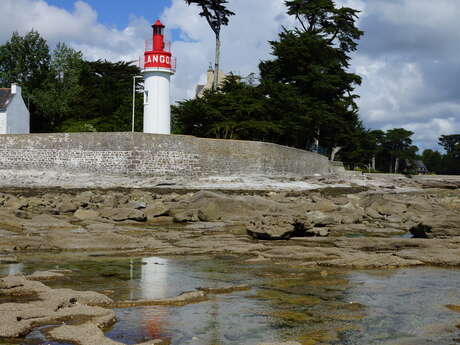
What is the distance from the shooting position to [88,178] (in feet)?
76.1

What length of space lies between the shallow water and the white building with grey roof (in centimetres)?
2577

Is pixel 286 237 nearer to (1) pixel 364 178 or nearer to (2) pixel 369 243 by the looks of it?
(2) pixel 369 243

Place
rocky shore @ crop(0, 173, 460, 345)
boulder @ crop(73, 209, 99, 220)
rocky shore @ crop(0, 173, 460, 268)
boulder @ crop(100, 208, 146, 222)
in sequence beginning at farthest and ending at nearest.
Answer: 1. boulder @ crop(100, 208, 146, 222)
2. boulder @ crop(73, 209, 99, 220)
3. rocky shore @ crop(0, 173, 460, 268)
4. rocky shore @ crop(0, 173, 460, 345)

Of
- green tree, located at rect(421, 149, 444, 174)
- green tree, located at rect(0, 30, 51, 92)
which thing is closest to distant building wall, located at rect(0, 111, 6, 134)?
green tree, located at rect(0, 30, 51, 92)

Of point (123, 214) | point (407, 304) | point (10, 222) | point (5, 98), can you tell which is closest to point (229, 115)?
point (5, 98)

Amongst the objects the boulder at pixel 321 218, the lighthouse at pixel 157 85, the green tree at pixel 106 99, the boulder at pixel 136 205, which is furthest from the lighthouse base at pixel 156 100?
the boulder at pixel 321 218

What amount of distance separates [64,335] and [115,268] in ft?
10.8

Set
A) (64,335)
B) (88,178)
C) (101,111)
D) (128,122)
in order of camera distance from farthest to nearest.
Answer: (101,111)
(128,122)
(88,178)
(64,335)

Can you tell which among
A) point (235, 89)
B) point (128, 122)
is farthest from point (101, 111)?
point (235, 89)

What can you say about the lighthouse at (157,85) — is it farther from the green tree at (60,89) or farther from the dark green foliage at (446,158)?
the dark green foliage at (446,158)

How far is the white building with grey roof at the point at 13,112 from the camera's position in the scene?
3180cm

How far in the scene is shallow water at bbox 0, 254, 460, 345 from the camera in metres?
4.38

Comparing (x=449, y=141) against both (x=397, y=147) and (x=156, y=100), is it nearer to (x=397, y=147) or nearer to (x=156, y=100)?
(x=397, y=147)

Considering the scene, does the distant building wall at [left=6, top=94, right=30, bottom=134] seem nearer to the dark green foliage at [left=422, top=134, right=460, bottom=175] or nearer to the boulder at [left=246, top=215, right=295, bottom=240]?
the boulder at [left=246, top=215, right=295, bottom=240]
